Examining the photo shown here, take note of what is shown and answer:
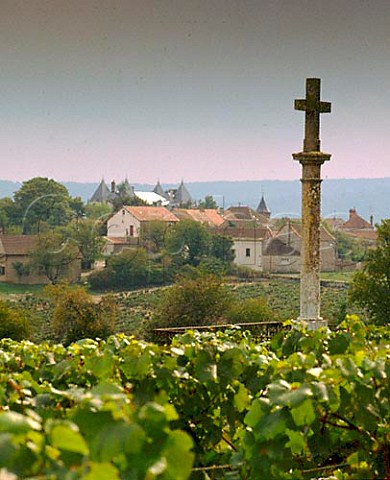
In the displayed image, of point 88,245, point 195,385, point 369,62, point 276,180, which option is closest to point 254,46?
point 369,62

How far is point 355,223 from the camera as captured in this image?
48312 millimetres

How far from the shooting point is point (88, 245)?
3994 cm

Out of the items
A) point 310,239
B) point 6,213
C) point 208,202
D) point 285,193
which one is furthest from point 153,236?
point 310,239

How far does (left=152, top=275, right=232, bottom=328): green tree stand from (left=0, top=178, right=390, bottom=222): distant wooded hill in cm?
1633

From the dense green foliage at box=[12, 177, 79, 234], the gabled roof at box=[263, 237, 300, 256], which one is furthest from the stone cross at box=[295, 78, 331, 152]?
the dense green foliage at box=[12, 177, 79, 234]

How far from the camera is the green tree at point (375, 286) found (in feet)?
71.7

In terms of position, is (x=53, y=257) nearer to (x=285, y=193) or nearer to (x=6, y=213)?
(x=6, y=213)

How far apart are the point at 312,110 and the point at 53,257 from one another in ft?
103

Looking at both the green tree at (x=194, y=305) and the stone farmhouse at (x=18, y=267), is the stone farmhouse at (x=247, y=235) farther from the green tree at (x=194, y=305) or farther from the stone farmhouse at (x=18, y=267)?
the green tree at (x=194, y=305)

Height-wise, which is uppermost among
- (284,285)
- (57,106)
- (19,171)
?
(57,106)

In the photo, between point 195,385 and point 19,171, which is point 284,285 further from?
point 195,385

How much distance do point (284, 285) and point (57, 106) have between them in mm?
23131

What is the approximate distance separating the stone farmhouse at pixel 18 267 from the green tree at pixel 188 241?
3923 mm

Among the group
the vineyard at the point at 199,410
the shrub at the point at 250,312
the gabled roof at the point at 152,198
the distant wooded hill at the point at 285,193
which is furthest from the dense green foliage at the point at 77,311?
the vineyard at the point at 199,410
